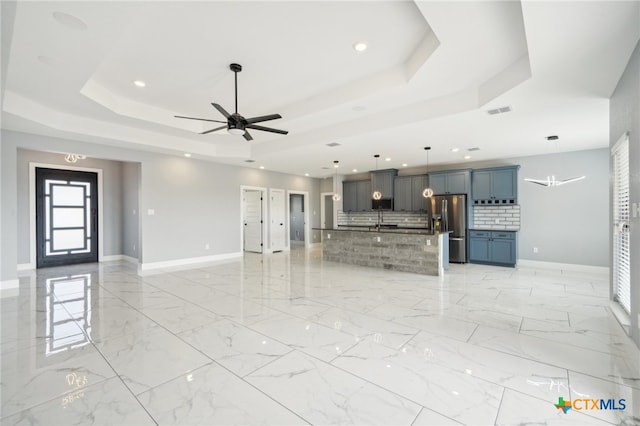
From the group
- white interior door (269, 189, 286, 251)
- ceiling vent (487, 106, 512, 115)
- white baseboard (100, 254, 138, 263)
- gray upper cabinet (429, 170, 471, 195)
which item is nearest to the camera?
ceiling vent (487, 106, 512, 115)

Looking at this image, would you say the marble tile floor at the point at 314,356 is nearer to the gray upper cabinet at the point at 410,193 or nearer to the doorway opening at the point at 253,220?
the gray upper cabinet at the point at 410,193

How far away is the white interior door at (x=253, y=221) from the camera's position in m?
9.33

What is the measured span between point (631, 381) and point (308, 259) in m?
6.36

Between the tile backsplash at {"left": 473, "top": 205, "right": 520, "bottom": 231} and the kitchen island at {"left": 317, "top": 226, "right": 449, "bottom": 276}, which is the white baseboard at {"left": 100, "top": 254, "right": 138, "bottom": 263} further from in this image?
the tile backsplash at {"left": 473, "top": 205, "right": 520, "bottom": 231}

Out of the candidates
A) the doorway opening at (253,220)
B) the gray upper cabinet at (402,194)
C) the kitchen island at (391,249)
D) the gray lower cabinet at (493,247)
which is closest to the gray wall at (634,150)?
the kitchen island at (391,249)

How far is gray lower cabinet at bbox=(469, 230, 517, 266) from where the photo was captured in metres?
6.77

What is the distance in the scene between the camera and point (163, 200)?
695 cm

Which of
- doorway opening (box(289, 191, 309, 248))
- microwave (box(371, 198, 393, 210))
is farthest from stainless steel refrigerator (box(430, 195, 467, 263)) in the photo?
doorway opening (box(289, 191, 309, 248))

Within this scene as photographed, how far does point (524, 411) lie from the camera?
73.9 inches

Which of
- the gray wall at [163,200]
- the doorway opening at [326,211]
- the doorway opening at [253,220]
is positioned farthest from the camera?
the doorway opening at [326,211]

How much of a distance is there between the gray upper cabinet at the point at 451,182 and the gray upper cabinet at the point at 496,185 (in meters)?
0.21

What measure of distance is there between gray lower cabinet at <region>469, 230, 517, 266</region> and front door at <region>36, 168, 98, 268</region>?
973cm

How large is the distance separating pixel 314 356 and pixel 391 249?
4.28 m

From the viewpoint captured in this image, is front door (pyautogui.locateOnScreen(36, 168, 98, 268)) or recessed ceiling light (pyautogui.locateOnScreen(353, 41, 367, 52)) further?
front door (pyautogui.locateOnScreen(36, 168, 98, 268))
